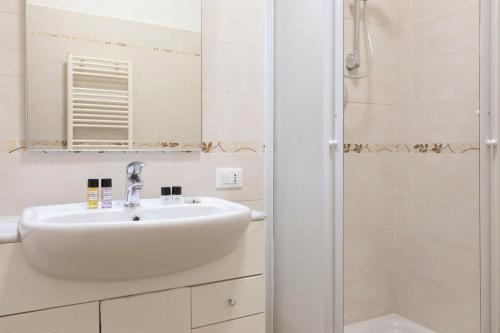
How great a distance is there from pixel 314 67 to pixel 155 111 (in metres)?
0.65

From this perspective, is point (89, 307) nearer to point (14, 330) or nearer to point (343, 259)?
point (14, 330)

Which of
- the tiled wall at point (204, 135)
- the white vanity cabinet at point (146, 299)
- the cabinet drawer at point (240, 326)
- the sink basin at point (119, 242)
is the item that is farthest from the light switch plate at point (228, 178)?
the cabinet drawer at point (240, 326)

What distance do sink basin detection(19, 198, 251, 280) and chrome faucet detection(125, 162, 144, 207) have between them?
86mm

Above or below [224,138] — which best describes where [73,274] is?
below

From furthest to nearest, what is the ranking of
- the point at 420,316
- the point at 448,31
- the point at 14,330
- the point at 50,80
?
the point at 420,316, the point at 448,31, the point at 50,80, the point at 14,330

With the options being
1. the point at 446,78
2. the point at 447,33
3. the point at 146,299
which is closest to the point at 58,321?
the point at 146,299

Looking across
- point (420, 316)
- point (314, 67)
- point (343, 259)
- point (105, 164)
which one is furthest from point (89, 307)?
point (420, 316)

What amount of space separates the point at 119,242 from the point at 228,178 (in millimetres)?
734

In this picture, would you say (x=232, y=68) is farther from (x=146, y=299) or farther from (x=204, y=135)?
(x=146, y=299)

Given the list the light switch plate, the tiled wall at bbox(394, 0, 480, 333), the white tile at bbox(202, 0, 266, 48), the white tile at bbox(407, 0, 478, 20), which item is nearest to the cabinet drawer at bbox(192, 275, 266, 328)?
the light switch plate

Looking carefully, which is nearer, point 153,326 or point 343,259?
point 153,326

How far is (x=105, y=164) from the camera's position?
1.44m

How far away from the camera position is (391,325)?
1768 mm

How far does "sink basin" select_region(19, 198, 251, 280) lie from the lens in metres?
0.96
